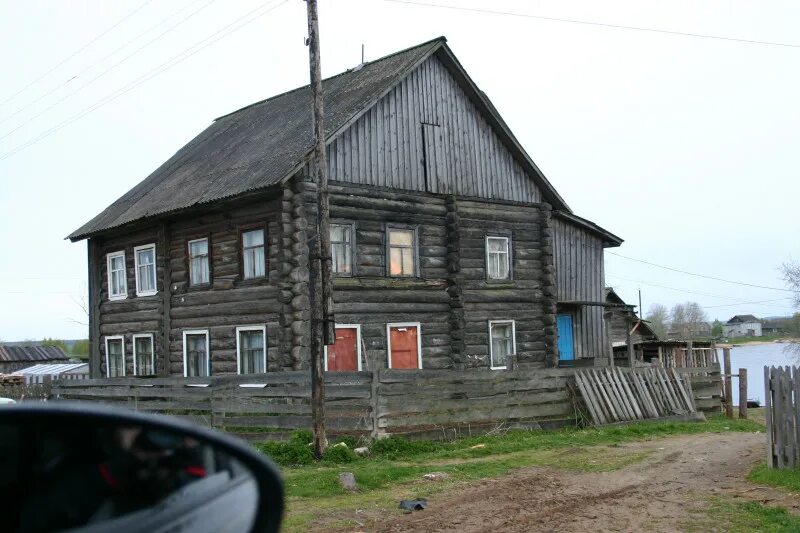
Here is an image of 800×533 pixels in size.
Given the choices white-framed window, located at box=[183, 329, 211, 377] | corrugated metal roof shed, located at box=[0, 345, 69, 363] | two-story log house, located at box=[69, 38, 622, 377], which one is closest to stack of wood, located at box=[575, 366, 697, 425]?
two-story log house, located at box=[69, 38, 622, 377]

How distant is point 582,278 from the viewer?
1162 inches

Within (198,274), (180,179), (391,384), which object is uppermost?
(180,179)

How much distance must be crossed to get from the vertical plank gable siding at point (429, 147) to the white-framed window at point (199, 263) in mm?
4389

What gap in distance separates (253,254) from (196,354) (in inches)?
148

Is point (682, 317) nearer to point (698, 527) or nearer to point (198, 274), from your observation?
point (198, 274)

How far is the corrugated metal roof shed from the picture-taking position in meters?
52.7

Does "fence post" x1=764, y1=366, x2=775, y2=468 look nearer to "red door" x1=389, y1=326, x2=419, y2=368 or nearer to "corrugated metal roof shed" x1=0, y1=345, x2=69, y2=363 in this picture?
"red door" x1=389, y1=326, x2=419, y2=368

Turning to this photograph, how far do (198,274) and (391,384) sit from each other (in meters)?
9.22

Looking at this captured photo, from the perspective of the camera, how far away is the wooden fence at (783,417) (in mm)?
12484

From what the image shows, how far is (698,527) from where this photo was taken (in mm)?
9898

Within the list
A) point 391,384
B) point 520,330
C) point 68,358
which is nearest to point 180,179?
point 520,330

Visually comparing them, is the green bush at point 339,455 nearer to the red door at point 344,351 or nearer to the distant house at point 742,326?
the red door at point 344,351

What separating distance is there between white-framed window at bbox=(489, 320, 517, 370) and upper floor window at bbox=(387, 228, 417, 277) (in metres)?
3.20

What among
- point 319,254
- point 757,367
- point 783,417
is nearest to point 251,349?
point 319,254
